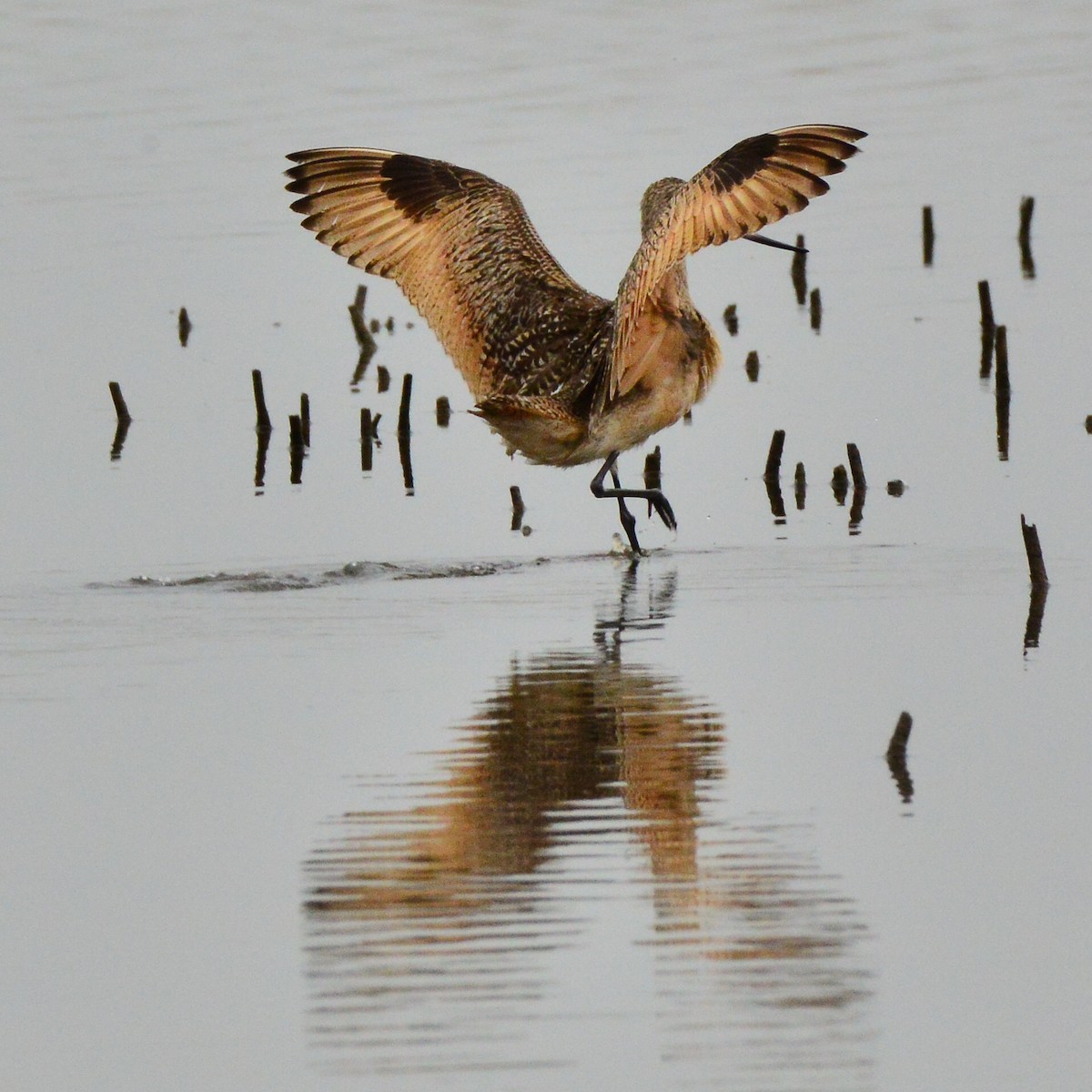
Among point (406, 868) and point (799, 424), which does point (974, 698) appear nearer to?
point (406, 868)

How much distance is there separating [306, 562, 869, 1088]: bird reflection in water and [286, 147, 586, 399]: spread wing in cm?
374

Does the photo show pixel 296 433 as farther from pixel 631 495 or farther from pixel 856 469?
pixel 856 469

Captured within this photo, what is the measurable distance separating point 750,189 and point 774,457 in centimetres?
262

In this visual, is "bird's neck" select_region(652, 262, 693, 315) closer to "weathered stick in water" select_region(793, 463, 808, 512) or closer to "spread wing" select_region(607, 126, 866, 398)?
"spread wing" select_region(607, 126, 866, 398)

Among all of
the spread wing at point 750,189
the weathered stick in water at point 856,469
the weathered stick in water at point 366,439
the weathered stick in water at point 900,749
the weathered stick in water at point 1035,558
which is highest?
the spread wing at point 750,189

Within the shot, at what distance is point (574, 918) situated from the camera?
6.45 metres

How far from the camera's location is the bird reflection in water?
19.0 feet

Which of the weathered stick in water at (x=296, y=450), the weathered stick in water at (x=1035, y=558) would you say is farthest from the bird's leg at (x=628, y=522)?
the weathered stick in water at (x=296, y=450)

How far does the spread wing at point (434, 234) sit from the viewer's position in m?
11.7

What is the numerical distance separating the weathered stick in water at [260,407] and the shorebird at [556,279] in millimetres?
2184

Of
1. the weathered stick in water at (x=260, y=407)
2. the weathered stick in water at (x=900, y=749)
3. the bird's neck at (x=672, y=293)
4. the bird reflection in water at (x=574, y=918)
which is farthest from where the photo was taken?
the weathered stick in water at (x=260, y=407)

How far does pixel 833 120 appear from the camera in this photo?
22.8 m

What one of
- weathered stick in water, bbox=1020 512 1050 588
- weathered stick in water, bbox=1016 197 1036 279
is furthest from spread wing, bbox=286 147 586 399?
weathered stick in water, bbox=1016 197 1036 279

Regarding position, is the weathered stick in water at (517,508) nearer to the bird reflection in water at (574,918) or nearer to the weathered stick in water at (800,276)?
the bird reflection in water at (574,918)
